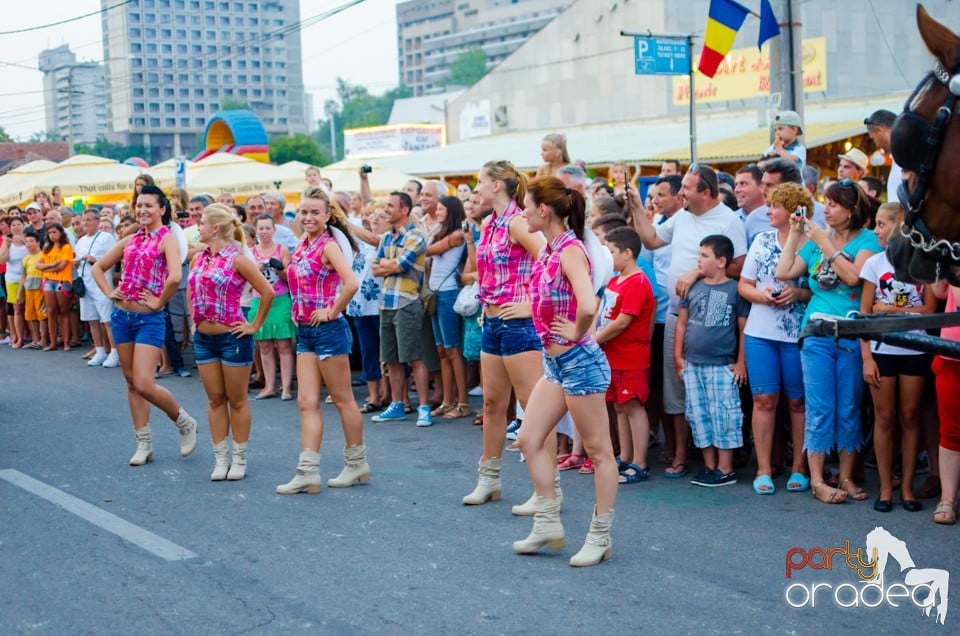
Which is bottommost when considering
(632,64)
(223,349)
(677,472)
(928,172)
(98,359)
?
(677,472)

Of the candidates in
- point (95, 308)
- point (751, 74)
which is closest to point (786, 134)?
point (95, 308)

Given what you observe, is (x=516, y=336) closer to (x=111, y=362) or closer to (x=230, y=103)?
(x=111, y=362)

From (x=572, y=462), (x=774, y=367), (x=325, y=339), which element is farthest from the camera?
(x=572, y=462)

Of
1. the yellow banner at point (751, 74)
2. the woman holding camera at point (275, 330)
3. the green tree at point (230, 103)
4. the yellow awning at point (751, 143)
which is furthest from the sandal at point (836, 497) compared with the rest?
the green tree at point (230, 103)

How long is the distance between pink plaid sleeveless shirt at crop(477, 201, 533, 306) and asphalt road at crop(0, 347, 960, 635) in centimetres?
142

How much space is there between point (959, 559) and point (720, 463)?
2.23 m

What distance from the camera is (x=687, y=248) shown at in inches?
328

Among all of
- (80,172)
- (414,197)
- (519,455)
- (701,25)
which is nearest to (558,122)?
(701,25)

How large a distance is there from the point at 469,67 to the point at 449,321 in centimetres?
15611

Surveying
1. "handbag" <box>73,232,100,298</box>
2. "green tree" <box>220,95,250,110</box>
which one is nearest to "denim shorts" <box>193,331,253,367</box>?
"handbag" <box>73,232,100,298</box>

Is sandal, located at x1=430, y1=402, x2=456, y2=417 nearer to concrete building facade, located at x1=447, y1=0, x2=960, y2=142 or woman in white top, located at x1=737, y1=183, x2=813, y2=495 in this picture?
woman in white top, located at x1=737, y1=183, x2=813, y2=495

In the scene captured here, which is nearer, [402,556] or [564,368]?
[564,368]

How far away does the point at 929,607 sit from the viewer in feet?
17.3

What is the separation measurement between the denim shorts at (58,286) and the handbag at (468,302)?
29.8 feet
